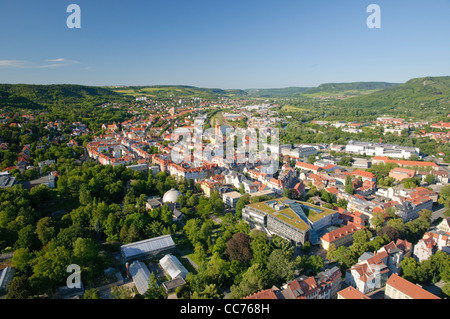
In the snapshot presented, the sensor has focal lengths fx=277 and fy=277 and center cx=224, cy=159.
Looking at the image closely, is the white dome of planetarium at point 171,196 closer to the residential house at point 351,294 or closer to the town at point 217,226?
the town at point 217,226

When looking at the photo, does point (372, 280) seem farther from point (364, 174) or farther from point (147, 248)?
point (364, 174)

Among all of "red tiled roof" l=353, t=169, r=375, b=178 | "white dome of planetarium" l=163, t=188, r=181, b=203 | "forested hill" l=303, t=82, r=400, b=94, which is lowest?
"white dome of planetarium" l=163, t=188, r=181, b=203

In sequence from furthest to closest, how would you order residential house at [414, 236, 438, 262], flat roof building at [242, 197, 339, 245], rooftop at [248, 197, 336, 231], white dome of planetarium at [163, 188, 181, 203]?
white dome of planetarium at [163, 188, 181, 203] → rooftop at [248, 197, 336, 231] → flat roof building at [242, 197, 339, 245] → residential house at [414, 236, 438, 262]

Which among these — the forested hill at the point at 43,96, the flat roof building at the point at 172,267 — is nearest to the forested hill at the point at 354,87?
the forested hill at the point at 43,96

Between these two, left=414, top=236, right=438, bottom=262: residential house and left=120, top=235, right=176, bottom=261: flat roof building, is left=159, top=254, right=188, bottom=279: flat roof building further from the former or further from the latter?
left=414, top=236, right=438, bottom=262: residential house

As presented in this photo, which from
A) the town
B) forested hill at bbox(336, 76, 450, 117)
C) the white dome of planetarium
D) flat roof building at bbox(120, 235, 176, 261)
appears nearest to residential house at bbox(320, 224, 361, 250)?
the town

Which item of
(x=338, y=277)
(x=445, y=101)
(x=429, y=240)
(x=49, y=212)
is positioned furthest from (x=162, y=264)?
(x=445, y=101)

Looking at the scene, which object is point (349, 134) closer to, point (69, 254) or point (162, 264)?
point (162, 264)
